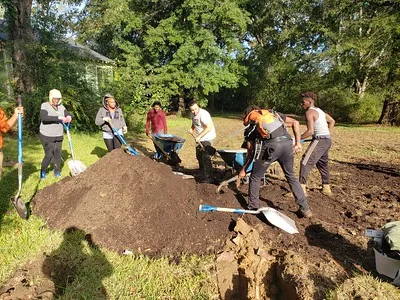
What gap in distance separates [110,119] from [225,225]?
3341 millimetres

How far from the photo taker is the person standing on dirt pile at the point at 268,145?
13.5ft

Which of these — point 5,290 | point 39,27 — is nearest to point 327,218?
point 5,290

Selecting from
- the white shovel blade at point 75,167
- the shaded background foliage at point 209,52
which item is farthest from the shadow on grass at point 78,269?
the shaded background foliage at point 209,52

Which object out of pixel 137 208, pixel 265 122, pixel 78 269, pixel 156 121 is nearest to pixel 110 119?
pixel 156 121

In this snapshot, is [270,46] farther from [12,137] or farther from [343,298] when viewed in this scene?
[343,298]

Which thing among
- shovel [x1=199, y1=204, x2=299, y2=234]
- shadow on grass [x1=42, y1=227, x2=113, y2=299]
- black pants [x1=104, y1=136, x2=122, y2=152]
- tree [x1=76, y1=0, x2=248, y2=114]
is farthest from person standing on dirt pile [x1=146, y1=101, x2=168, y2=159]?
tree [x1=76, y1=0, x2=248, y2=114]

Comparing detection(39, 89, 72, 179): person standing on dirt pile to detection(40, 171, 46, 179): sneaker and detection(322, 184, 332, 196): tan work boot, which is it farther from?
detection(322, 184, 332, 196): tan work boot

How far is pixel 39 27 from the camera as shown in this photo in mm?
12195

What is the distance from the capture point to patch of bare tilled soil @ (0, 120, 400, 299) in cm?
320

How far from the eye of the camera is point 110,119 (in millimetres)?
6191

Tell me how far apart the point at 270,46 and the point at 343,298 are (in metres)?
25.3

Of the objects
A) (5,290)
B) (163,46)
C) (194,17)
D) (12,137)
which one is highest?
(194,17)

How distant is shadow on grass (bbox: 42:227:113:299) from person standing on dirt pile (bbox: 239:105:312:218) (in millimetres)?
2104

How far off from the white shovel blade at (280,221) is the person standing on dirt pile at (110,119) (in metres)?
3.50
